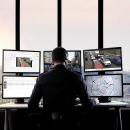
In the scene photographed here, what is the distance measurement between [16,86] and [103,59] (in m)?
1.33

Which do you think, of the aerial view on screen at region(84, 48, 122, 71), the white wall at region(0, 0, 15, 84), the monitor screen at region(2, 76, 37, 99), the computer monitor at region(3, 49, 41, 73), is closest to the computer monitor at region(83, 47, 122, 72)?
the aerial view on screen at region(84, 48, 122, 71)

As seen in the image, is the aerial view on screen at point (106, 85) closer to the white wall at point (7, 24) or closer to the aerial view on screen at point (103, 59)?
the aerial view on screen at point (103, 59)

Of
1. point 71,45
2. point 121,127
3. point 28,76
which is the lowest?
point 121,127

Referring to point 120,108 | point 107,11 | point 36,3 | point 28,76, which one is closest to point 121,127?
point 120,108

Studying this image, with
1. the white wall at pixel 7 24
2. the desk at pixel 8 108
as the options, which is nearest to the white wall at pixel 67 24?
the white wall at pixel 7 24

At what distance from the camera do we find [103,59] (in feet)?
16.1

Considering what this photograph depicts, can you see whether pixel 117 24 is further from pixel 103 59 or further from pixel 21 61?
pixel 21 61

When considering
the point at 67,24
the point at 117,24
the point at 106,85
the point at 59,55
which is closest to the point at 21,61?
the point at 67,24

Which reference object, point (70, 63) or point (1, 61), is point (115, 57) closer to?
point (70, 63)

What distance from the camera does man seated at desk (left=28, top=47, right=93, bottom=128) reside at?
298 centimetres

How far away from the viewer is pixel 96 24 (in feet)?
18.4

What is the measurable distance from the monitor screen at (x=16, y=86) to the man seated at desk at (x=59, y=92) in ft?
5.77

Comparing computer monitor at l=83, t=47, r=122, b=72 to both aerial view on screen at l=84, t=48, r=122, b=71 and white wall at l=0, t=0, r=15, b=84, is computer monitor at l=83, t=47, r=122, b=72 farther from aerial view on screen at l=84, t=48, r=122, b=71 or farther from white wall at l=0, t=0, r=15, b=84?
white wall at l=0, t=0, r=15, b=84

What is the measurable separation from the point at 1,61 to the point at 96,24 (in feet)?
5.50
